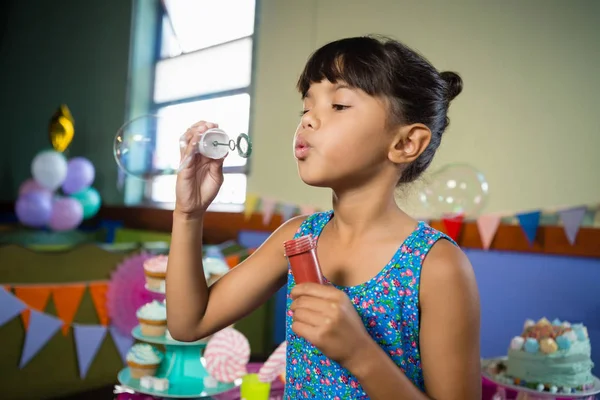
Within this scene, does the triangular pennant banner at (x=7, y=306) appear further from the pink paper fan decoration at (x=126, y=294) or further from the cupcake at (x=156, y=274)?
the cupcake at (x=156, y=274)

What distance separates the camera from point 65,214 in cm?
443

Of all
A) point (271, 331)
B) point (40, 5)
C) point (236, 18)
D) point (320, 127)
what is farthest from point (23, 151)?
point (320, 127)

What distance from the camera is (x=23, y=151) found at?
631 cm

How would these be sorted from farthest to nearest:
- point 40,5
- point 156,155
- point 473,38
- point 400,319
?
1. point 40,5
2. point 473,38
3. point 156,155
4. point 400,319

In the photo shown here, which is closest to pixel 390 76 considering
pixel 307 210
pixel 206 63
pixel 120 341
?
pixel 120 341

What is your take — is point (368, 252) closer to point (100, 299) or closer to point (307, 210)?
point (100, 299)

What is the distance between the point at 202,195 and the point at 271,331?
8.15 ft

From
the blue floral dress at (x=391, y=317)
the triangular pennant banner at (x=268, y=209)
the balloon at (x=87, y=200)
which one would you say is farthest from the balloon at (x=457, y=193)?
the balloon at (x=87, y=200)

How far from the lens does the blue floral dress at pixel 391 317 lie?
0.73 meters

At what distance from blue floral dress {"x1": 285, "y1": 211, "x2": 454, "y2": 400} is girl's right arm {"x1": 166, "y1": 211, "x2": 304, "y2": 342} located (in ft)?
0.50

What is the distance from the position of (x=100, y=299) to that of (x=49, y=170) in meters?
2.34

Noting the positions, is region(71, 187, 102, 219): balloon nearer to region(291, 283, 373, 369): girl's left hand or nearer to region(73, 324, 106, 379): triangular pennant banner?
region(73, 324, 106, 379): triangular pennant banner

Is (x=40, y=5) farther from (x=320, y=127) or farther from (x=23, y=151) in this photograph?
(x=320, y=127)

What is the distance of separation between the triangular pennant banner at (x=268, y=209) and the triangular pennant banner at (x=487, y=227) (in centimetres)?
146
